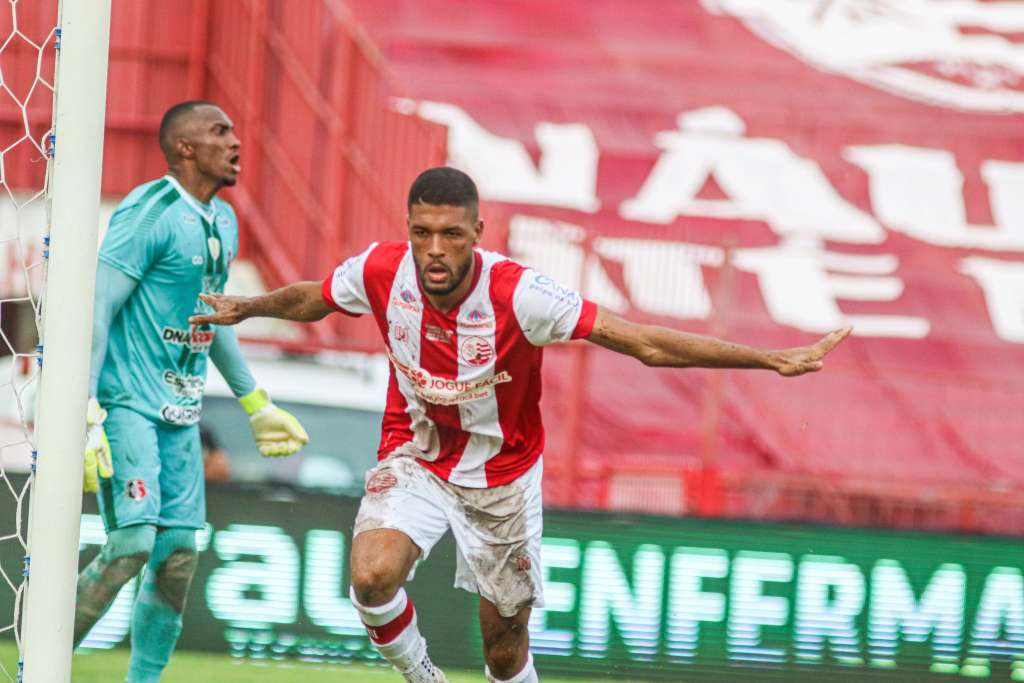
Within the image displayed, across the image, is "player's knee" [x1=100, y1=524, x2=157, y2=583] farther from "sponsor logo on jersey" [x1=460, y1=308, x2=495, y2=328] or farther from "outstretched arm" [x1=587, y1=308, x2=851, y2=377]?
"outstretched arm" [x1=587, y1=308, x2=851, y2=377]

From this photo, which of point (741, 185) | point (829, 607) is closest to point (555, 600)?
point (829, 607)

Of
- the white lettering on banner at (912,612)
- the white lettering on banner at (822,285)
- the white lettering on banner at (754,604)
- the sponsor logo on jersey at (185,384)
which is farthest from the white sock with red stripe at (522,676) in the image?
the white lettering on banner at (822,285)

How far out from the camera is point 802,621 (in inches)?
297

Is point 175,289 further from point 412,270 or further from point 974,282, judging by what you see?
point 974,282

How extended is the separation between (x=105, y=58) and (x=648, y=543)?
4063mm

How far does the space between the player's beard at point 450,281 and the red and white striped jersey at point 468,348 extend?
0.30 feet

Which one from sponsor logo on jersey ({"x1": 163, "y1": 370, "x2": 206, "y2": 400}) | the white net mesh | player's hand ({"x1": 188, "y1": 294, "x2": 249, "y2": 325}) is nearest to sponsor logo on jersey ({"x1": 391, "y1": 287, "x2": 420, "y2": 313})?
player's hand ({"x1": 188, "y1": 294, "x2": 249, "y2": 325})

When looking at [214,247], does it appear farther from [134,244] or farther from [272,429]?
[272,429]

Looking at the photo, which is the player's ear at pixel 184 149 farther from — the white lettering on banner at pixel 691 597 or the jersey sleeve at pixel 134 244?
the white lettering on banner at pixel 691 597

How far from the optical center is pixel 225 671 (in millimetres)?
7312

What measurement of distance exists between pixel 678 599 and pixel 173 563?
2.85m

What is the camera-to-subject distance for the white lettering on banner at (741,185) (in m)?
17.7

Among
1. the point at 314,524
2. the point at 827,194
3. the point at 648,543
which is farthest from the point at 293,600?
the point at 827,194

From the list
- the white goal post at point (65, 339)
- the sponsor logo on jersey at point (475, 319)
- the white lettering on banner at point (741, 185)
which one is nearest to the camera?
the white goal post at point (65, 339)
